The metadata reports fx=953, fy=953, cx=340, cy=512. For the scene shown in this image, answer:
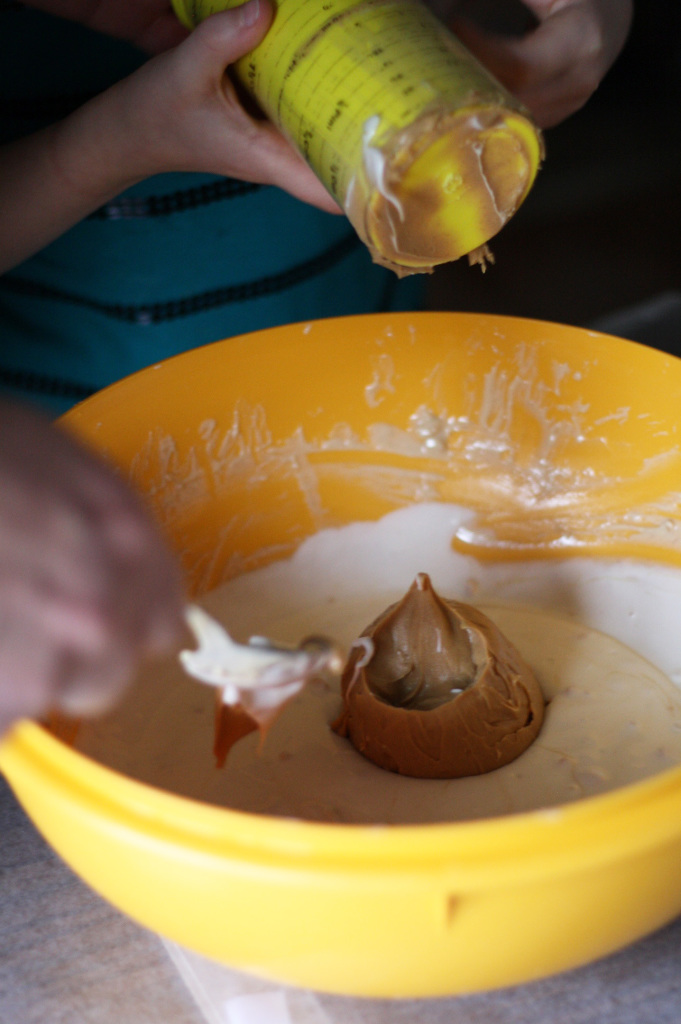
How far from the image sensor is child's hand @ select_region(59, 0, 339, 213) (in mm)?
692

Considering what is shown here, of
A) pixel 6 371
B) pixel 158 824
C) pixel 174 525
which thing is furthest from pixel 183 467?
pixel 158 824

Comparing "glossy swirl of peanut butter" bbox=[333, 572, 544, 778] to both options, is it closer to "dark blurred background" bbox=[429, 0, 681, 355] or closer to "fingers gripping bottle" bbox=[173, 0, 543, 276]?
"fingers gripping bottle" bbox=[173, 0, 543, 276]

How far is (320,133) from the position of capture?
0.63 m

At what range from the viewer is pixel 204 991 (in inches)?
23.4

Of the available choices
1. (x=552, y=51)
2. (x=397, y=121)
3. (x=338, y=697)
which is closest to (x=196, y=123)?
(x=397, y=121)

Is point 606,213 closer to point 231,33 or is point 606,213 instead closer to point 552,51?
point 552,51

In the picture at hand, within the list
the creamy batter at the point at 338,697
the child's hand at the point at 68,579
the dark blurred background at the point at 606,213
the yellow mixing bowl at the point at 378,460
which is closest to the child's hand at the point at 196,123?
the yellow mixing bowl at the point at 378,460

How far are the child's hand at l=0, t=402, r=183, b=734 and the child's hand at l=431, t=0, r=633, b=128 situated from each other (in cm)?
76

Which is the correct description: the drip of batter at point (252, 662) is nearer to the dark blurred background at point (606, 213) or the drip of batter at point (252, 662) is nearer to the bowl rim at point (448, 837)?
the bowl rim at point (448, 837)

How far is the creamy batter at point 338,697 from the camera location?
73 centimetres

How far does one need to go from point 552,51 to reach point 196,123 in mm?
396

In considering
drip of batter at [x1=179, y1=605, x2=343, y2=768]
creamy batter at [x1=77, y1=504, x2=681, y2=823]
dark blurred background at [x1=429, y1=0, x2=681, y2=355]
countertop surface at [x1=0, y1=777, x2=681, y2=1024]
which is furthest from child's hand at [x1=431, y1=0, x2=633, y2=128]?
dark blurred background at [x1=429, y1=0, x2=681, y2=355]

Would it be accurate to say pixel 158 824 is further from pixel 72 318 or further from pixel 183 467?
pixel 72 318

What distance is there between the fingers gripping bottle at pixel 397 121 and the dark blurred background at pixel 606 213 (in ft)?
5.47
